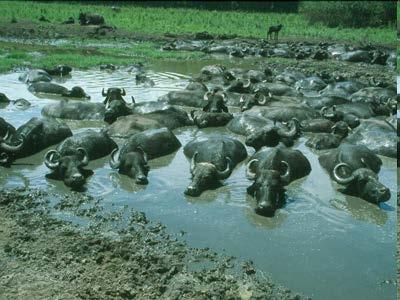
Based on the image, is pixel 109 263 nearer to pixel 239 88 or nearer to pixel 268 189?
pixel 268 189

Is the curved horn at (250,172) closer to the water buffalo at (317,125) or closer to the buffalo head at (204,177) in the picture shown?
the buffalo head at (204,177)

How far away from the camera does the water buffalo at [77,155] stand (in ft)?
24.2

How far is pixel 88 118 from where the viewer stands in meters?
11.2

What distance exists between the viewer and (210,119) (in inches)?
435

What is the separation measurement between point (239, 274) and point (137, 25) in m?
31.4

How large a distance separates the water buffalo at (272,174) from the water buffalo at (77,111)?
4.28 metres

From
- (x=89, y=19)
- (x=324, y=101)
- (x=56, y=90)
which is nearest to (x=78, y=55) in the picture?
(x=56, y=90)

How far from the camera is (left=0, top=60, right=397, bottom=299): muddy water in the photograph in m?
5.27

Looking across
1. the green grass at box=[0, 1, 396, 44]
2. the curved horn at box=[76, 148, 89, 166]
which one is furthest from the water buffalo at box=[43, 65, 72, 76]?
the green grass at box=[0, 1, 396, 44]

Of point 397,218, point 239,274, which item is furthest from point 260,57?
point 239,274

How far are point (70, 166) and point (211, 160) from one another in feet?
6.61

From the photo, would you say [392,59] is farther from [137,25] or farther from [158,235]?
[158,235]

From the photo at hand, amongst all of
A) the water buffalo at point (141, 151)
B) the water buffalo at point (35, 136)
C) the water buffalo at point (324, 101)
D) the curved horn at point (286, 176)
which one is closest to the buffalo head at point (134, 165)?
the water buffalo at point (141, 151)

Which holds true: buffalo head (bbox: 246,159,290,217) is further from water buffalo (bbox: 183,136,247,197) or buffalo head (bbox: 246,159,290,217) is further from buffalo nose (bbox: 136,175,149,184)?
buffalo nose (bbox: 136,175,149,184)
